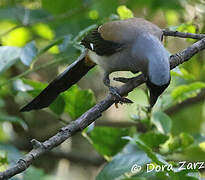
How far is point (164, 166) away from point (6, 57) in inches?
46.3

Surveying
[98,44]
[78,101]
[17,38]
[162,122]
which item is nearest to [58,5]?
[17,38]

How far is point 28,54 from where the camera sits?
8.41ft

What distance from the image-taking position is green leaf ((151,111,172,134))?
246cm

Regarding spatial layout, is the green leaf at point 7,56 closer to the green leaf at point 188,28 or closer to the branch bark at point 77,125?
the branch bark at point 77,125

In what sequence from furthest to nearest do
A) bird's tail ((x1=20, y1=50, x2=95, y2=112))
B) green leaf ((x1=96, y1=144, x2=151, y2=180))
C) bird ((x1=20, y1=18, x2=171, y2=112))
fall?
bird's tail ((x1=20, y1=50, x2=95, y2=112)), bird ((x1=20, y1=18, x2=171, y2=112)), green leaf ((x1=96, y1=144, x2=151, y2=180))

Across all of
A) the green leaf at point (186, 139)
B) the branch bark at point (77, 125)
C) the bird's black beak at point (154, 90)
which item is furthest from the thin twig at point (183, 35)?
the green leaf at point (186, 139)

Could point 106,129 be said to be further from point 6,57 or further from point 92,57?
point 6,57

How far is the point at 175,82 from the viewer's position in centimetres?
302

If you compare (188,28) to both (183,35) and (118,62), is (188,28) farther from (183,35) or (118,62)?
(118,62)

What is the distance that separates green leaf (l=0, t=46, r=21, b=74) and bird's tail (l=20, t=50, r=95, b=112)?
0.25 meters

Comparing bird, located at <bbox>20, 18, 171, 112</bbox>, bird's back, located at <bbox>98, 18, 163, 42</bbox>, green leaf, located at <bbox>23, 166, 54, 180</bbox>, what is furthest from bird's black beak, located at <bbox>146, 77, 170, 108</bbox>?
green leaf, located at <bbox>23, 166, 54, 180</bbox>

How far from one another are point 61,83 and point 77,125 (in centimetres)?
80

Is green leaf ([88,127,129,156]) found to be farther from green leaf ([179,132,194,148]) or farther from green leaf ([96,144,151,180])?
green leaf ([179,132,194,148])

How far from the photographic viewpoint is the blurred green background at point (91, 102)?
2287 mm
